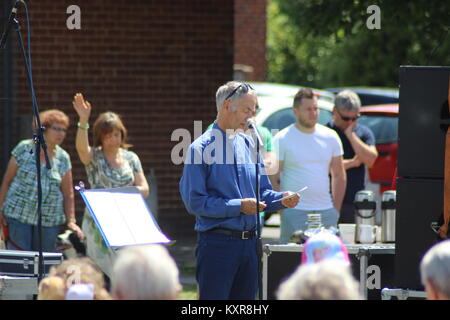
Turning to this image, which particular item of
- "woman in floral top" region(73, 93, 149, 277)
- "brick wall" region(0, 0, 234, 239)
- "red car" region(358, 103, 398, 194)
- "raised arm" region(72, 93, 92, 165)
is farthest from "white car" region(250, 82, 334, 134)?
"raised arm" region(72, 93, 92, 165)

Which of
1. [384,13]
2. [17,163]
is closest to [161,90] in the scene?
[384,13]

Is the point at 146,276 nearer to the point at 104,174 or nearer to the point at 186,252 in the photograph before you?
the point at 104,174

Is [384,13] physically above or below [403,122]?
above

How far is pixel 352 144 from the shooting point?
8852 millimetres

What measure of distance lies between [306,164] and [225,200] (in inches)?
97.8

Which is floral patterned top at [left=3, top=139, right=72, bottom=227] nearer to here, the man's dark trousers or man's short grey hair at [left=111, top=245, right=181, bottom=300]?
the man's dark trousers

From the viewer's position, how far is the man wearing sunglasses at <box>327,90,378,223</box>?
878 centimetres

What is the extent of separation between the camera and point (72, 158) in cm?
1109

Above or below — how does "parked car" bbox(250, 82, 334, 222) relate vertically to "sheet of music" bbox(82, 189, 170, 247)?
above

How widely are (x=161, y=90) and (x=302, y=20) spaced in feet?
6.17

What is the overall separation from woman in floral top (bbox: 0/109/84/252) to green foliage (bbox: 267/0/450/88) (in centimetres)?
318

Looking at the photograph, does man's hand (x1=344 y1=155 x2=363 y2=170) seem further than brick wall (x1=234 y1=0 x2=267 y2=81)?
No

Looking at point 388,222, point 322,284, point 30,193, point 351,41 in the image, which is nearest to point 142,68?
point 30,193
